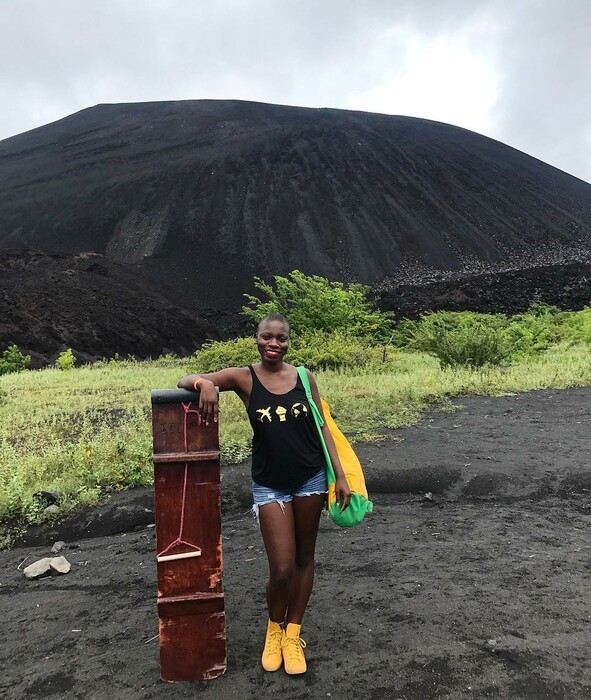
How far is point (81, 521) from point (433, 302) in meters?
26.1

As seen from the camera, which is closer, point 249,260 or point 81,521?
point 81,521

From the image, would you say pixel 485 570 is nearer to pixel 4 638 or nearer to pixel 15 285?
pixel 4 638

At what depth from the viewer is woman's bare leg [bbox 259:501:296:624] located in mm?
2721

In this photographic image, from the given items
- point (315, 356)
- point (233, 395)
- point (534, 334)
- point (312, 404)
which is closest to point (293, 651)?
point (312, 404)

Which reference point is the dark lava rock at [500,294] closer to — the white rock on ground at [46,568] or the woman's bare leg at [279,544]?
the white rock on ground at [46,568]

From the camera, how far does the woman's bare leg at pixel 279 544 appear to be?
2721mm

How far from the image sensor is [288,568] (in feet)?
8.92

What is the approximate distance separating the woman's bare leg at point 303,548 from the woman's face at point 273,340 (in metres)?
0.67

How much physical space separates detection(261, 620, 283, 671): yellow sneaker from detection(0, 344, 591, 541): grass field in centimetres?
321

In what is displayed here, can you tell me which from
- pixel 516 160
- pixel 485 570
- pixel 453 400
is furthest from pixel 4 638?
pixel 516 160

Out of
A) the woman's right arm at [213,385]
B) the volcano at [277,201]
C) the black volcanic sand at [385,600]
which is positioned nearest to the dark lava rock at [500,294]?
the volcano at [277,201]

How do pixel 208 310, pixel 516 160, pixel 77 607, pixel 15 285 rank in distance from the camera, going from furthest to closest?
pixel 516 160 < pixel 208 310 < pixel 15 285 < pixel 77 607

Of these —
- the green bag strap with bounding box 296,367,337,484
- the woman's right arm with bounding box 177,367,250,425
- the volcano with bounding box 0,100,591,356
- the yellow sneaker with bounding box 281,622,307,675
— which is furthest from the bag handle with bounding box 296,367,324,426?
the volcano with bounding box 0,100,591,356

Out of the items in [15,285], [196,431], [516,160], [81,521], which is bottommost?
[81,521]
